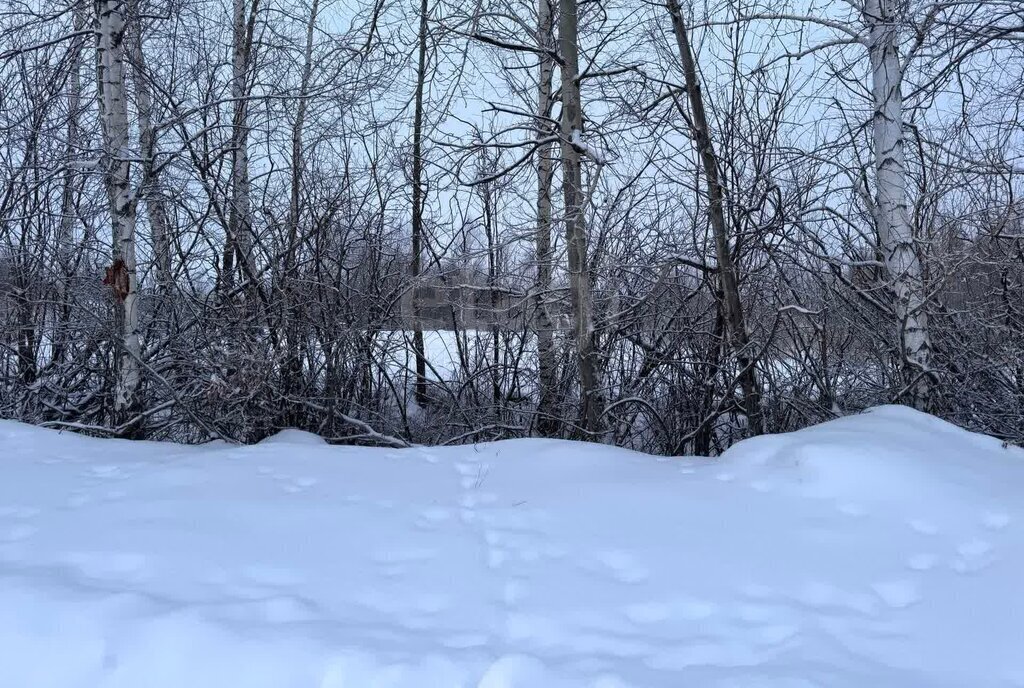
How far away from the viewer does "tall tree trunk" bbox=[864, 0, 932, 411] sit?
6.35m

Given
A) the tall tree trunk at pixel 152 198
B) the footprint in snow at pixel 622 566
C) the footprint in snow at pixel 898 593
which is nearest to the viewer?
the footprint in snow at pixel 898 593

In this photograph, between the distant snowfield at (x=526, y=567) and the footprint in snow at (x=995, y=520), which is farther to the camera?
the footprint in snow at (x=995, y=520)

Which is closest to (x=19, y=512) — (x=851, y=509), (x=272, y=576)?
(x=272, y=576)

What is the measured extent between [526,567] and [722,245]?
13.6ft

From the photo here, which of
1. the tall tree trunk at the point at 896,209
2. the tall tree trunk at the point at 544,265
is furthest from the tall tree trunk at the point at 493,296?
the tall tree trunk at the point at 896,209

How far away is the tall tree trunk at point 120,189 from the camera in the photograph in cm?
632

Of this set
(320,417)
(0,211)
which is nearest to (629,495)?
(320,417)

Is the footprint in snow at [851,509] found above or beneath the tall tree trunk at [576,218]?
beneath

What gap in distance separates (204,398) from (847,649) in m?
5.72

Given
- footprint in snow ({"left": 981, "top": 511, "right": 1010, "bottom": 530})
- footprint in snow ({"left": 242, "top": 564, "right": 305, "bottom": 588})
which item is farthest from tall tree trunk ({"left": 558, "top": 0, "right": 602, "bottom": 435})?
footprint in snow ({"left": 242, "top": 564, "right": 305, "bottom": 588})

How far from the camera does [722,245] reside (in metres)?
6.65

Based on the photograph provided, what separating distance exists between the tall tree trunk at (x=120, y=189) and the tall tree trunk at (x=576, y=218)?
12.3 feet

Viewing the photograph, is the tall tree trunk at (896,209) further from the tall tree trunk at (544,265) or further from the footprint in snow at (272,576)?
the footprint in snow at (272,576)

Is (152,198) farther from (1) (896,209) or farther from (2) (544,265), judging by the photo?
Result: (1) (896,209)
